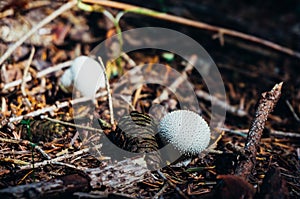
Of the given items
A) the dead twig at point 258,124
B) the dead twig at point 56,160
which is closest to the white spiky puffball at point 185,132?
the dead twig at point 258,124

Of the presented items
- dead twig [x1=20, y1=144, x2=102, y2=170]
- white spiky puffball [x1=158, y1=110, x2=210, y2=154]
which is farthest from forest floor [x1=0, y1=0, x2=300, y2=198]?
white spiky puffball [x1=158, y1=110, x2=210, y2=154]

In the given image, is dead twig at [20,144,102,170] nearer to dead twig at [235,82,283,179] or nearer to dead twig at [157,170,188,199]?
dead twig at [157,170,188,199]

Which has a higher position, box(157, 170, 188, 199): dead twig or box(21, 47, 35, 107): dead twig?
box(21, 47, 35, 107): dead twig

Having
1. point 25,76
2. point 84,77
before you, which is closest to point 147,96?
point 84,77

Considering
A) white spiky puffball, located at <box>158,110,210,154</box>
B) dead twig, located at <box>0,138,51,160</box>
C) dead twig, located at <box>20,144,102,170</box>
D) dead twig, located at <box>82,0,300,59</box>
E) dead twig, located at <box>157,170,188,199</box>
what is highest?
dead twig, located at <box>82,0,300,59</box>

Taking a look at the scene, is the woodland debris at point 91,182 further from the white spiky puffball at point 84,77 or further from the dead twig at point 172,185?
the white spiky puffball at point 84,77

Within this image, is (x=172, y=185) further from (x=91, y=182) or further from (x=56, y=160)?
(x=56, y=160)
